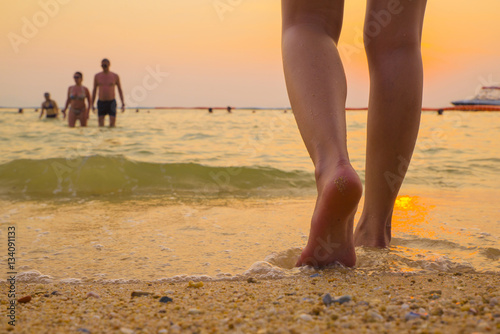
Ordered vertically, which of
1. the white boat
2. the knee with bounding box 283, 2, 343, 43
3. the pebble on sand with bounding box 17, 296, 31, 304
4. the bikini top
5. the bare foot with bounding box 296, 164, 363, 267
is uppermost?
the white boat

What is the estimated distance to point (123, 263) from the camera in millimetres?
1464

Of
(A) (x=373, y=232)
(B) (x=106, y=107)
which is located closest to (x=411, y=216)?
(A) (x=373, y=232)

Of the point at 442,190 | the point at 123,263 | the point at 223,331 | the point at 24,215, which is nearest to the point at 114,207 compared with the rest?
the point at 24,215

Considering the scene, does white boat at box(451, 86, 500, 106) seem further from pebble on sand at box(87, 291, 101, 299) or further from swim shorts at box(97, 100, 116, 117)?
pebble on sand at box(87, 291, 101, 299)

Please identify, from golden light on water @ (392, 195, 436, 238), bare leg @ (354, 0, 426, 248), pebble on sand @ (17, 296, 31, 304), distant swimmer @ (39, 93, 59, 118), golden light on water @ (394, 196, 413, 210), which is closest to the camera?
pebble on sand @ (17, 296, 31, 304)

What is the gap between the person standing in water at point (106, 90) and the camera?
9.83 metres

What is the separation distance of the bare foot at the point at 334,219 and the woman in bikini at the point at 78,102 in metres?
10.2

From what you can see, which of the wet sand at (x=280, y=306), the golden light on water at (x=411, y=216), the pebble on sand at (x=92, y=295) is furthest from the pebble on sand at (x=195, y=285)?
the golden light on water at (x=411, y=216)

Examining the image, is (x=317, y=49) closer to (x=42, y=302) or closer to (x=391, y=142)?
(x=391, y=142)

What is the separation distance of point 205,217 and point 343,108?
3.91ft

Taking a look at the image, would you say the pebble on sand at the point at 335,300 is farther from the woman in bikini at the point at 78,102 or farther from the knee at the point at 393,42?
the woman in bikini at the point at 78,102

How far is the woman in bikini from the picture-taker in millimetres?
10558

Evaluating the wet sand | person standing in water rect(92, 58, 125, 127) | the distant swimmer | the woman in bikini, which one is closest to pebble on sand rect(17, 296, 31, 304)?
the wet sand

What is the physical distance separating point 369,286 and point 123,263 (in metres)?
0.79
